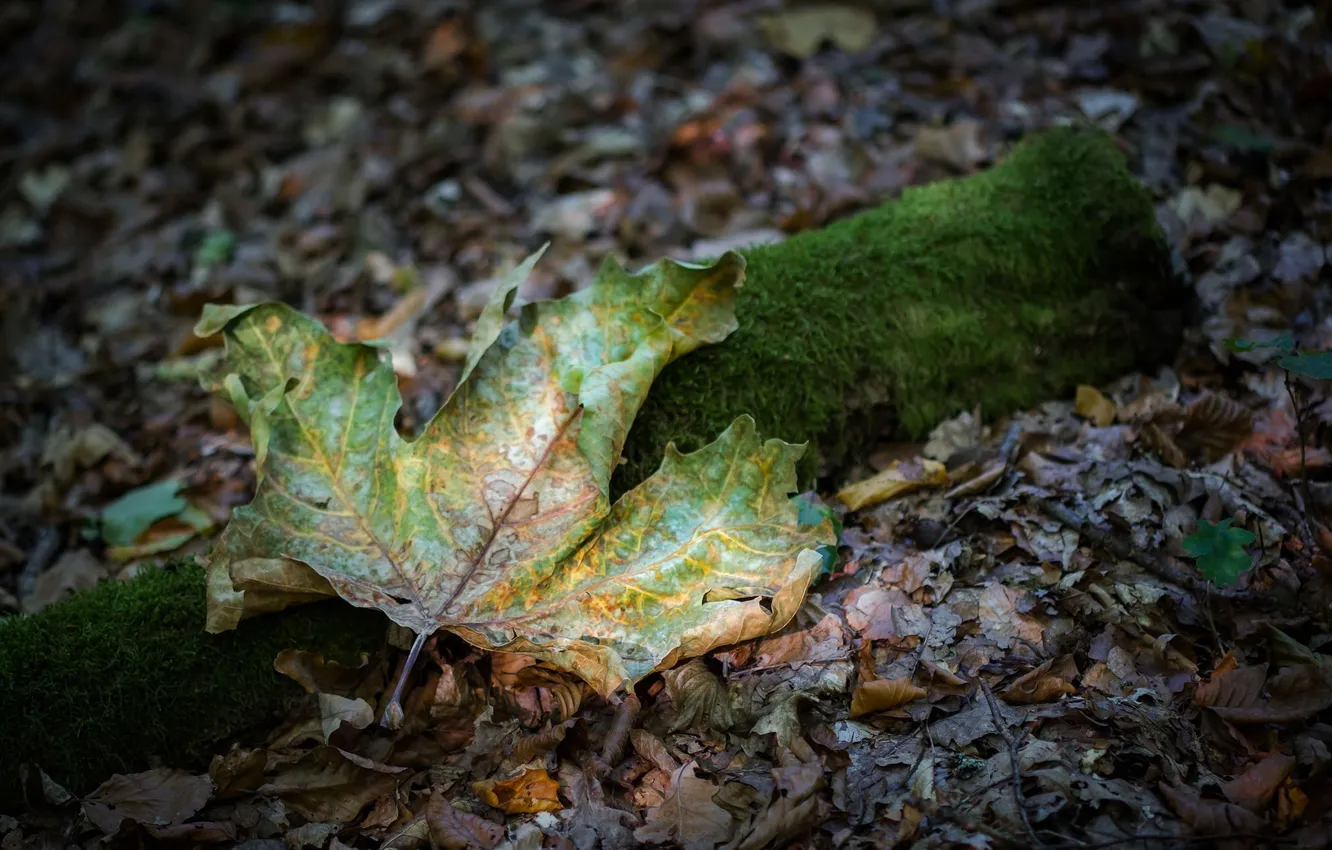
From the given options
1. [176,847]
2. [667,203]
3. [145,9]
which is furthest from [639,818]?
[145,9]

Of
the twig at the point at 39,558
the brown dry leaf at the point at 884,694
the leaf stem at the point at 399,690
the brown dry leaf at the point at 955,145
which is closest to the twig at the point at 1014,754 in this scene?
the brown dry leaf at the point at 884,694

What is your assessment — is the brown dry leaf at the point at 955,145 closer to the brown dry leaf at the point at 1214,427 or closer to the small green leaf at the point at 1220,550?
the brown dry leaf at the point at 1214,427

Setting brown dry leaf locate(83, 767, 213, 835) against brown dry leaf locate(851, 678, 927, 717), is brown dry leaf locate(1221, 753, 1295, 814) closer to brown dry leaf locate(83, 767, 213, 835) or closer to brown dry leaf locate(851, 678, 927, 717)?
brown dry leaf locate(851, 678, 927, 717)

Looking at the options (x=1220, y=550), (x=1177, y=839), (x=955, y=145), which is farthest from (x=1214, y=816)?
(x=955, y=145)

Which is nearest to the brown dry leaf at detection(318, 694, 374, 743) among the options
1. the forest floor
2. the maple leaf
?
the forest floor

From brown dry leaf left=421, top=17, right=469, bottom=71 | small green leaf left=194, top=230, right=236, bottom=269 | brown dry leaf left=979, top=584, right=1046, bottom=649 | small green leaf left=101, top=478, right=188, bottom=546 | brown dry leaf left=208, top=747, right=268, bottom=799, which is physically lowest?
brown dry leaf left=979, top=584, right=1046, bottom=649
